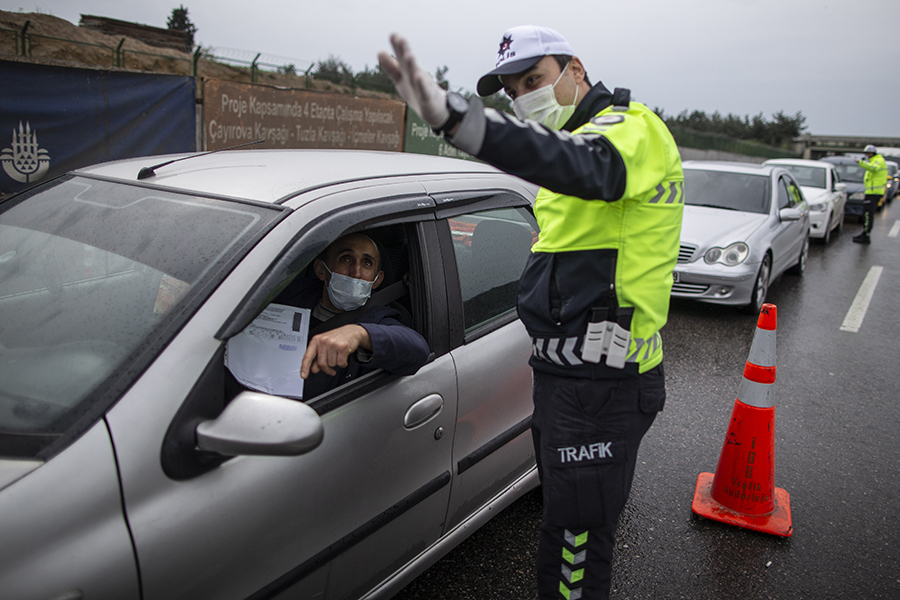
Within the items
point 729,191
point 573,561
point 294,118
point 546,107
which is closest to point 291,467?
point 573,561

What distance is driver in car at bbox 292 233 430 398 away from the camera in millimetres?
1764

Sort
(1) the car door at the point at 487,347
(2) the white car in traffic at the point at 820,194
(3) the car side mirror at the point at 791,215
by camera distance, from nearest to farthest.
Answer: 1. (1) the car door at the point at 487,347
2. (3) the car side mirror at the point at 791,215
3. (2) the white car in traffic at the point at 820,194

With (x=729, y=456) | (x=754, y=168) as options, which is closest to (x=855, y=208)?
(x=754, y=168)

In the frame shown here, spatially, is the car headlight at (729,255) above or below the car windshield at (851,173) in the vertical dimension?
below

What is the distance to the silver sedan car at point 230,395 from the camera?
1.32 m

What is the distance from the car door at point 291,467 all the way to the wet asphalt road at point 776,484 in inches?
29.5

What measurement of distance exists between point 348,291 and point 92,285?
80cm

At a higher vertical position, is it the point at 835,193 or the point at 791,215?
the point at 835,193

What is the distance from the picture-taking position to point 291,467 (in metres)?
1.62

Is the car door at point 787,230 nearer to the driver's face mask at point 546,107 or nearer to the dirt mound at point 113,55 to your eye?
the driver's face mask at point 546,107

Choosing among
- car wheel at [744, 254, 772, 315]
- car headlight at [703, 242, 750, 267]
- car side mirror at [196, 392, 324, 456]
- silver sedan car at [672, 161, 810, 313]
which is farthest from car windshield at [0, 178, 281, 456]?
car wheel at [744, 254, 772, 315]

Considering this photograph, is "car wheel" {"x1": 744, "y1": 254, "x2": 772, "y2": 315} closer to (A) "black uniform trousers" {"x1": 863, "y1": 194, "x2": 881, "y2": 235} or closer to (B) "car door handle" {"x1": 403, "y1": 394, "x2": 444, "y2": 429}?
(B) "car door handle" {"x1": 403, "y1": 394, "x2": 444, "y2": 429}

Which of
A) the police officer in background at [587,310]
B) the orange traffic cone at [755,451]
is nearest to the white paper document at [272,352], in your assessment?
the police officer in background at [587,310]

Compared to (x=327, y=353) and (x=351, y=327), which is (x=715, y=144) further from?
(x=327, y=353)
